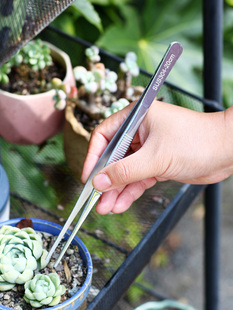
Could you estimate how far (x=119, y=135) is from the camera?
2.05ft

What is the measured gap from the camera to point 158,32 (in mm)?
1478

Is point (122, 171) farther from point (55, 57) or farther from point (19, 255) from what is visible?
point (55, 57)

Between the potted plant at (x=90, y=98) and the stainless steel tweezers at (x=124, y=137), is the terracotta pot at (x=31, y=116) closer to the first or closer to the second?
the potted plant at (x=90, y=98)

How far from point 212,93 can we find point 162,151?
36 cm

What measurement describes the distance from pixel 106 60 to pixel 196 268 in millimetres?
887

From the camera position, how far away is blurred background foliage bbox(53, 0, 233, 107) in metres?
1.41

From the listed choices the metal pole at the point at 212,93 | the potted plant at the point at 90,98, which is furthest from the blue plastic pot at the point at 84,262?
the metal pole at the point at 212,93

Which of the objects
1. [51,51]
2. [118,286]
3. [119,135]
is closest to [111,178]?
[119,135]

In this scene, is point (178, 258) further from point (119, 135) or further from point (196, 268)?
point (119, 135)

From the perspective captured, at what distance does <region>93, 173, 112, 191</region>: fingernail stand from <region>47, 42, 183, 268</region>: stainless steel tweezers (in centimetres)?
1

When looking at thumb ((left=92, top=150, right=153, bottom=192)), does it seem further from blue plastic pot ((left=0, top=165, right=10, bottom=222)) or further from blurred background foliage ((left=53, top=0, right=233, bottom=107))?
blurred background foliage ((left=53, top=0, right=233, bottom=107))

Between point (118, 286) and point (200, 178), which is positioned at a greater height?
point (200, 178)

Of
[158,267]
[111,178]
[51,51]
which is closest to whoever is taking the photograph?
[111,178]

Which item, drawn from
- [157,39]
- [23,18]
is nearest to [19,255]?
[23,18]
